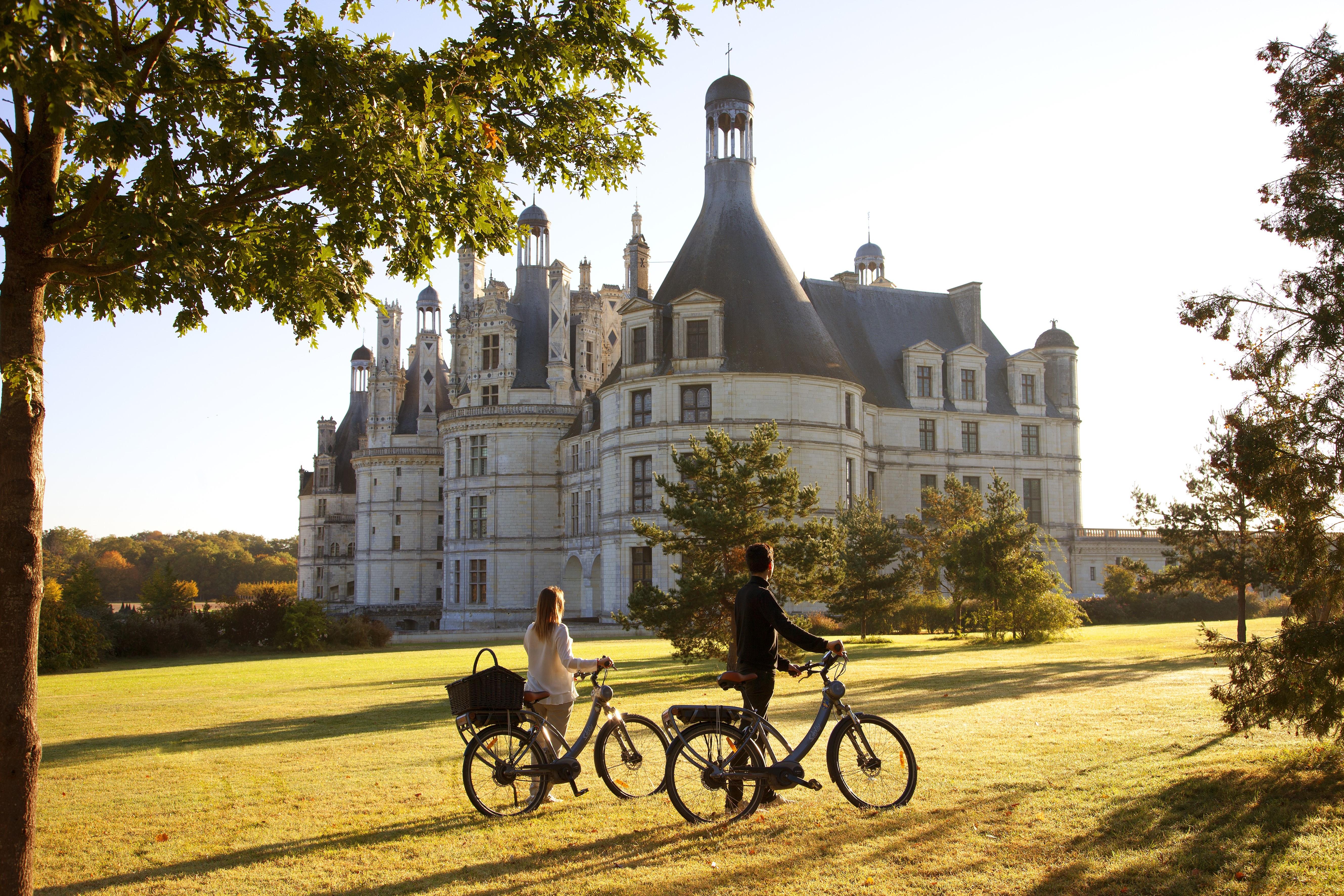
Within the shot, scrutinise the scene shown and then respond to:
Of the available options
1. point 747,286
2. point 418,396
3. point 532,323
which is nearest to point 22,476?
point 747,286

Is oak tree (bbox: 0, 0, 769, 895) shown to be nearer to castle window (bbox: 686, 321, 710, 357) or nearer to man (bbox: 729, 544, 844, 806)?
man (bbox: 729, 544, 844, 806)

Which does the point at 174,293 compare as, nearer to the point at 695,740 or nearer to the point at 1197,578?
the point at 695,740

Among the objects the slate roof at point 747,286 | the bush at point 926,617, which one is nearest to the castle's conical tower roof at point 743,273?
the slate roof at point 747,286

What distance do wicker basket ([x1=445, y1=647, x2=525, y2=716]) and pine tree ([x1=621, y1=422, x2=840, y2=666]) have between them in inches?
484

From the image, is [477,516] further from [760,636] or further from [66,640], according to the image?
[760,636]

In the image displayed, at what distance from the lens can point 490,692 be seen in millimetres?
8508

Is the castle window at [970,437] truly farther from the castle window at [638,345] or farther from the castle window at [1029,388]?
the castle window at [638,345]

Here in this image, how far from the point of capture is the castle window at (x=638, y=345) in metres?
44.2

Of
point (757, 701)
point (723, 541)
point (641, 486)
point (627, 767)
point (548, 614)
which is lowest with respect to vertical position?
point (627, 767)

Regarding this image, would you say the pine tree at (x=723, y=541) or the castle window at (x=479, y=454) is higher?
the castle window at (x=479, y=454)

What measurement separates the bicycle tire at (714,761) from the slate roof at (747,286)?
34944mm

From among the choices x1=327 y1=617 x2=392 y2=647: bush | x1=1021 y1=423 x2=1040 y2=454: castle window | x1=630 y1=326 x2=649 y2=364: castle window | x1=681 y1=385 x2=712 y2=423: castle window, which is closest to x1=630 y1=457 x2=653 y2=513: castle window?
x1=681 y1=385 x2=712 y2=423: castle window

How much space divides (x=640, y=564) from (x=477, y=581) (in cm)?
1318

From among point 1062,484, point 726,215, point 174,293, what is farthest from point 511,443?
point 174,293
